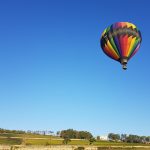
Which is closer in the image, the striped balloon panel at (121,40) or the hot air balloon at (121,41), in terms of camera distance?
the hot air balloon at (121,41)

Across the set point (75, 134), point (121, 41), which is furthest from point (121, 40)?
point (75, 134)

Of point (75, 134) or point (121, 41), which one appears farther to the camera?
point (75, 134)

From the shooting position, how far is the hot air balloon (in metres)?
49.9

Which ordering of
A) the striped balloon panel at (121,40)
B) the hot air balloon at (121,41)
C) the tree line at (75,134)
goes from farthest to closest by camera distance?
1. the tree line at (75,134)
2. the striped balloon panel at (121,40)
3. the hot air balloon at (121,41)

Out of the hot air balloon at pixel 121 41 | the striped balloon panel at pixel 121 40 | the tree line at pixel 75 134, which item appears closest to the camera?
the hot air balloon at pixel 121 41

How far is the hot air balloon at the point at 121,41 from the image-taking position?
4994 cm

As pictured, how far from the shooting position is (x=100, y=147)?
110 m

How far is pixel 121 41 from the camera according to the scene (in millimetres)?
50188

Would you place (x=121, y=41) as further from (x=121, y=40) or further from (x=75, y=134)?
(x=75, y=134)

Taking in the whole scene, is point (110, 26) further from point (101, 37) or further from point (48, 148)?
point (48, 148)

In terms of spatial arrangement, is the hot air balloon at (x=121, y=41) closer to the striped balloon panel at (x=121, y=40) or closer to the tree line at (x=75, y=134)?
the striped balloon panel at (x=121, y=40)

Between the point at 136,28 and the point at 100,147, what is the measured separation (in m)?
64.2

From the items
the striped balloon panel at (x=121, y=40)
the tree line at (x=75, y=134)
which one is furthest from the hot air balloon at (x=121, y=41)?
the tree line at (x=75, y=134)

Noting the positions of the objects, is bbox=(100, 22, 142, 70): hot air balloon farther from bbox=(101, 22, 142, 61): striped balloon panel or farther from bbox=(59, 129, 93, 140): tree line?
bbox=(59, 129, 93, 140): tree line
